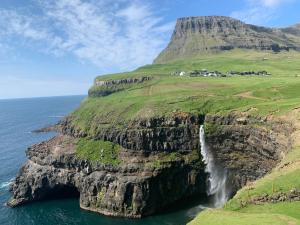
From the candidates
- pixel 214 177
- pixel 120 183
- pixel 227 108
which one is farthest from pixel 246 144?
pixel 120 183

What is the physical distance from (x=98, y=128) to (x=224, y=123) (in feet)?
134

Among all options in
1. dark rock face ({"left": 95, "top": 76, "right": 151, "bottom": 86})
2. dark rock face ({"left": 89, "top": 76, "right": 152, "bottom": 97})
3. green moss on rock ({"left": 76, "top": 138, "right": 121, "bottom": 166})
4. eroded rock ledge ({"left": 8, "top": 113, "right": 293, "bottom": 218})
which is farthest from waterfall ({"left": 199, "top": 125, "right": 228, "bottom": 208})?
dark rock face ({"left": 89, "top": 76, "right": 152, "bottom": 97})

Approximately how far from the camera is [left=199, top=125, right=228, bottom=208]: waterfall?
10438cm

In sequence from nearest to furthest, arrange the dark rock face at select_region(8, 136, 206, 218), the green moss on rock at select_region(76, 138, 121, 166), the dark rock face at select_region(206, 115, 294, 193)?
the dark rock face at select_region(206, 115, 294, 193) < the dark rock face at select_region(8, 136, 206, 218) < the green moss on rock at select_region(76, 138, 121, 166)

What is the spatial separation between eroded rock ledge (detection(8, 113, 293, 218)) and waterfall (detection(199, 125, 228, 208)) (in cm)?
138

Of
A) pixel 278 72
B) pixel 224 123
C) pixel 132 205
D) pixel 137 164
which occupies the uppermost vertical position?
pixel 278 72

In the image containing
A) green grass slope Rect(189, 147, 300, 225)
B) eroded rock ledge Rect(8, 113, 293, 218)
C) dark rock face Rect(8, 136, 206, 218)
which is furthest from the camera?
dark rock face Rect(8, 136, 206, 218)

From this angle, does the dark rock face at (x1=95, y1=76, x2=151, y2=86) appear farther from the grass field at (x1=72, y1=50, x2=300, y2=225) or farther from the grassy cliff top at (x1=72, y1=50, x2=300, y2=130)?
the grassy cliff top at (x1=72, y1=50, x2=300, y2=130)

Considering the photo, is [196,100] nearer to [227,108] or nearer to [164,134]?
[227,108]

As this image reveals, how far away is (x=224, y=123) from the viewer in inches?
4294

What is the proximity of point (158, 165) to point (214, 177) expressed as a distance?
14.5 meters

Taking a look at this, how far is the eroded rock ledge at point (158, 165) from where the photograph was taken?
100500mm

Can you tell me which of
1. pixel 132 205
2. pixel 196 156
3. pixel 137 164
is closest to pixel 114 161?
pixel 137 164

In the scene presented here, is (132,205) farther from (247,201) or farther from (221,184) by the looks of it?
(247,201)
